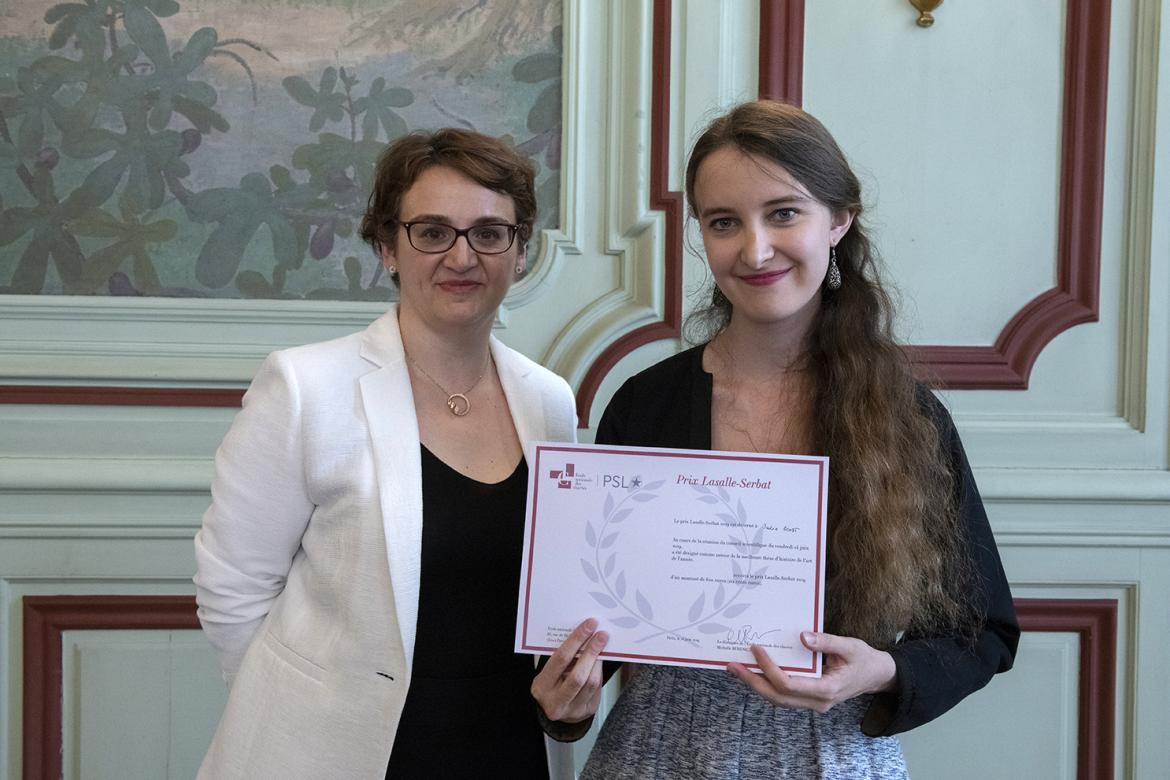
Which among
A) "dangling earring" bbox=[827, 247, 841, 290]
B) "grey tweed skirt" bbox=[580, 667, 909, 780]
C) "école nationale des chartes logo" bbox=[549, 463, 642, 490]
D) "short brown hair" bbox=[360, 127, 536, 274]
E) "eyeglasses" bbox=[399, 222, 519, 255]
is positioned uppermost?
"short brown hair" bbox=[360, 127, 536, 274]

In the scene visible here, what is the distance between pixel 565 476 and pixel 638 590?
6.0 inches

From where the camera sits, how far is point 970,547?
1274mm

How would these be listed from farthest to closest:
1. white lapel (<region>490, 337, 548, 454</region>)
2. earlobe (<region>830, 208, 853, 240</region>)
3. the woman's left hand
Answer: white lapel (<region>490, 337, 548, 454</region>), earlobe (<region>830, 208, 853, 240</region>), the woman's left hand

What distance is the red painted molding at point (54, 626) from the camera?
2098 millimetres

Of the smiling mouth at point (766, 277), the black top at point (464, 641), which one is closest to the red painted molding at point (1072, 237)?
the smiling mouth at point (766, 277)

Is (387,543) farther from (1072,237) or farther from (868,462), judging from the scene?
(1072,237)

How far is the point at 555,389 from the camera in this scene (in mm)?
1604

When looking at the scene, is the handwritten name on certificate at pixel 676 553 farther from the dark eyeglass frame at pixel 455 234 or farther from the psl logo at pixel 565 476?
the dark eyeglass frame at pixel 455 234

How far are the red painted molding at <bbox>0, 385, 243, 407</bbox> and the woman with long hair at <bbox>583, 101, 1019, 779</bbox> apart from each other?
1098 mm

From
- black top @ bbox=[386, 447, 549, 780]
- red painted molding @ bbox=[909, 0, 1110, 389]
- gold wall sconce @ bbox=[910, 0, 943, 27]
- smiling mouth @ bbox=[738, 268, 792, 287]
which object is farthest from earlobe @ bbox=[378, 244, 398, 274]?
gold wall sconce @ bbox=[910, 0, 943, 27]

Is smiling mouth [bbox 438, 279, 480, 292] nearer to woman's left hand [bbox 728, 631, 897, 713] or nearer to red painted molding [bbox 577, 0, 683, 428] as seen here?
woman's left hand [bbox 728, 631, 897, 713]

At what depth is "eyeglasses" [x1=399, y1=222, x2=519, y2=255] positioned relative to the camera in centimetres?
141

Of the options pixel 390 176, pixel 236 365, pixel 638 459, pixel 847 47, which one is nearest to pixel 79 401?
pixel 236 365

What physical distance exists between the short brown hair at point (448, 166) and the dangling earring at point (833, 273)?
42 cm
